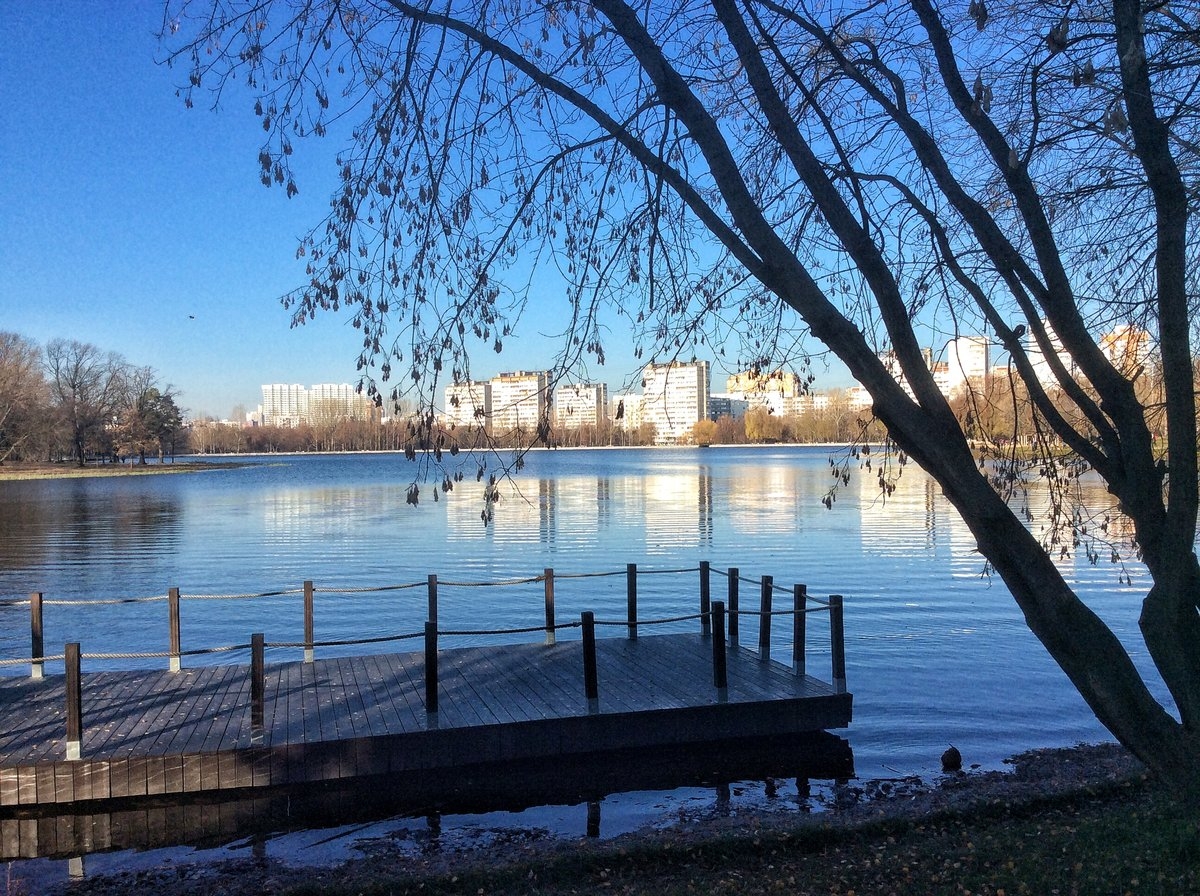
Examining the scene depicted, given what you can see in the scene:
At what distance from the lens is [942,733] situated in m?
11.1

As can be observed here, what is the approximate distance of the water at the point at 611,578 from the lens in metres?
12.5

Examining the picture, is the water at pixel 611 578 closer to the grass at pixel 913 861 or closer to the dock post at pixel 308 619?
the dock post at pixel 308 619

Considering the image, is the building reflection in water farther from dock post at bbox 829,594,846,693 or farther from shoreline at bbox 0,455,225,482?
shoreline at bbox 0,455,225,482

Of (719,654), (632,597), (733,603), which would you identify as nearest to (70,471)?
(632,597)

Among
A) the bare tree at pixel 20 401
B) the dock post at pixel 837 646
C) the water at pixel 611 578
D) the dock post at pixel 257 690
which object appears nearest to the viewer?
the dock post at pixel 257 690

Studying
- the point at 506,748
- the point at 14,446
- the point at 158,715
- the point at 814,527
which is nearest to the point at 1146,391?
the point at 506,748

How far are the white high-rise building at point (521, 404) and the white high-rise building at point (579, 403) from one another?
14 cm

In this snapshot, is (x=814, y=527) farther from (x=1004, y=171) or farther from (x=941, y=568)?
(x=1004, y=171)

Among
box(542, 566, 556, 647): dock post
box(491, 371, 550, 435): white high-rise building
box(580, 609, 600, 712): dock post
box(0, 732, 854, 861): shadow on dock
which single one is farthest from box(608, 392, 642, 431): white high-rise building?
box(542, 566, 556, 647): dock post

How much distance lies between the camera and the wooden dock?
813 cm

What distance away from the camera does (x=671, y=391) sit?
251 inches

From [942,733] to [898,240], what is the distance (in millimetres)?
6920

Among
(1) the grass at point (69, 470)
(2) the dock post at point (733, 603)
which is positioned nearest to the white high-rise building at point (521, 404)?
(2) the dock post at point (733, 603)

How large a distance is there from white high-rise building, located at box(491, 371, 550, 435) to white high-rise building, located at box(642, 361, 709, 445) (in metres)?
0.76
